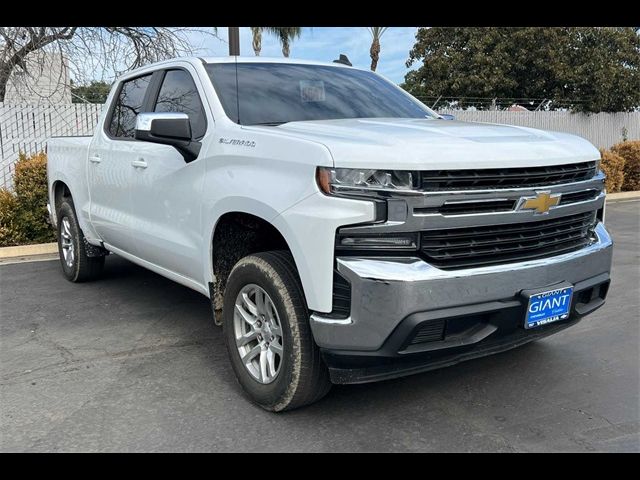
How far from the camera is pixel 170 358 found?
4.28 m

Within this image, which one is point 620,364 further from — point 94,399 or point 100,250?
point 100,250

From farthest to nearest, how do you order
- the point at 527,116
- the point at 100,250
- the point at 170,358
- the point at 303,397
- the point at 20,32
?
the point at 527,116
the point at 20,32
the point at 100,250
the point at 170,358
the point at 303,397

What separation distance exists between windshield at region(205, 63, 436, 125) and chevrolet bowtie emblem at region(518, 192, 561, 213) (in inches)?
57.4

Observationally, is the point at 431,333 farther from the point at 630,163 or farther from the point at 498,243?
the point at 630,163

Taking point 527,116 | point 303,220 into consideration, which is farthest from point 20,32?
point 527,116

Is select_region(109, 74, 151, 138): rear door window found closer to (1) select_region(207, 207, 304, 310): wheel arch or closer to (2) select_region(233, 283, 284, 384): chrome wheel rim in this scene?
(1) select_region(207, 207, 304, 310): wheel arch

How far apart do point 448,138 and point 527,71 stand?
21.4 m

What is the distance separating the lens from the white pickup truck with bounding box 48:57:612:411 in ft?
9.12

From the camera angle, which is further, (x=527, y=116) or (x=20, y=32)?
(x=527, y=116)

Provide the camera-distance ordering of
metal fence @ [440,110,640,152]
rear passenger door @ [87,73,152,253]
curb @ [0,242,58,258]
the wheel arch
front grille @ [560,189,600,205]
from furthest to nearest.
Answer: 1. metal fence @ [440,110,640,152]
2. curb @ [0,242,58,258]
3. rear passenger door @ [87,73,152,253]
4. the wheel arch
5. front grille @ [560,189,600,205]

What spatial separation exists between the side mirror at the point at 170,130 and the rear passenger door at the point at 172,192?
0.08 metres

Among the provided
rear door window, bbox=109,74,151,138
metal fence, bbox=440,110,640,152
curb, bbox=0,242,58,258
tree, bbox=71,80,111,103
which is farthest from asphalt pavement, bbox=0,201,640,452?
metal fence, bbox=440,110,640,152

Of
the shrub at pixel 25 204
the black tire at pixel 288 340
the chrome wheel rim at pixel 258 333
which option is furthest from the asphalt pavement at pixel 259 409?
the shrub at pixel 25 204

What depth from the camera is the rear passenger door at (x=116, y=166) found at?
A: 4809mm
